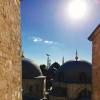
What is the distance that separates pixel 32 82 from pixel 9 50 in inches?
848

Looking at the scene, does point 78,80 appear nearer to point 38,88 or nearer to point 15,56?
point 38,88

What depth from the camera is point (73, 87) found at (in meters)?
23.2

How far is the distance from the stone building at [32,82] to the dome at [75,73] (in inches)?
93.6

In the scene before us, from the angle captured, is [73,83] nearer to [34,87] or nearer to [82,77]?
[82,77]

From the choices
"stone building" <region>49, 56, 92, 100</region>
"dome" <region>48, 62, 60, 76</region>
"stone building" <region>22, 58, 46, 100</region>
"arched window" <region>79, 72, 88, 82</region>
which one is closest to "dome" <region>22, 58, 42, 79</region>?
"stone building" <region>22, 58, 46, 100</region>

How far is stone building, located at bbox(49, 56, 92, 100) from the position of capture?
22.9m

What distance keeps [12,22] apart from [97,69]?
4125mm

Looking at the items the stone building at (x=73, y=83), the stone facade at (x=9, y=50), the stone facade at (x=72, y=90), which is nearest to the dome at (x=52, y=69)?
the stone building at (x=73, y=83)

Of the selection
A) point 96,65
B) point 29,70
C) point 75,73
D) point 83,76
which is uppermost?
point 96,65

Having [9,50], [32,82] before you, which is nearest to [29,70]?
[32,82]

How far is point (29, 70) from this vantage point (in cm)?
2575

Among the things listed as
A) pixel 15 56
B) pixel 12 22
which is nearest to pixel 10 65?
pixel 15 56

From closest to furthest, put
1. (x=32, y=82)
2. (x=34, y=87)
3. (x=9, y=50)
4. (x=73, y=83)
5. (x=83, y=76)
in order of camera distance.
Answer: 1. (x=9, y=50)
2. (x=73, y=83)
3. (x=83, y=76)
4. (x=32, y=82)
5. (x=34, y=87)

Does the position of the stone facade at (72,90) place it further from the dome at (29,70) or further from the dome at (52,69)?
the dome at (52,69)
